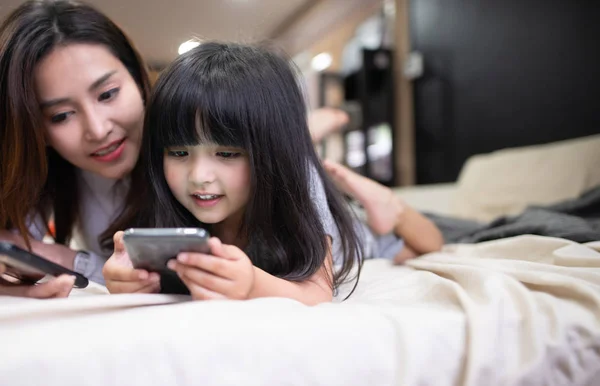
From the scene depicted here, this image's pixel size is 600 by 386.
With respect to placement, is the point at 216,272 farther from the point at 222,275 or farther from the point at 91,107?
the point at 91,107

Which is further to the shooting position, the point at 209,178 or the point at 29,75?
the point at 29,75

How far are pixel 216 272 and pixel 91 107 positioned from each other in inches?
14.8

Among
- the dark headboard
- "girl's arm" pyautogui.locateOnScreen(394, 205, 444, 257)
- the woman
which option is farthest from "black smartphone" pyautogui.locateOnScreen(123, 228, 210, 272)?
the dark headboard

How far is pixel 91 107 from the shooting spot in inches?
26.6

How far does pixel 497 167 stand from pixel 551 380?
1555 millimetres

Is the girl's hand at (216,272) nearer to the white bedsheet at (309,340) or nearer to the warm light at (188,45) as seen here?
the white bedsheet at (309,340)

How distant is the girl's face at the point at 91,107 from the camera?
0.67 metres

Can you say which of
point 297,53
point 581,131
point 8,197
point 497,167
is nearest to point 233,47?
point 297,53

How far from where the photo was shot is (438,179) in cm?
264

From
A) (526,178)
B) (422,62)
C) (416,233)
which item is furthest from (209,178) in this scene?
(422,62)

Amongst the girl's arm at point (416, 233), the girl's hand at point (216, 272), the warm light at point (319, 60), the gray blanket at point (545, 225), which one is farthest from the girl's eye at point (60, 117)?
the gray blanket at point (545, 225)

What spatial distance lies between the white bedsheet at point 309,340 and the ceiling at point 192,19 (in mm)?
359

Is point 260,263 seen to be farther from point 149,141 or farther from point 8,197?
point 8,197

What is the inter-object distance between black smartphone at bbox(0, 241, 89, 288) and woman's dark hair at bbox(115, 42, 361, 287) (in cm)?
17
